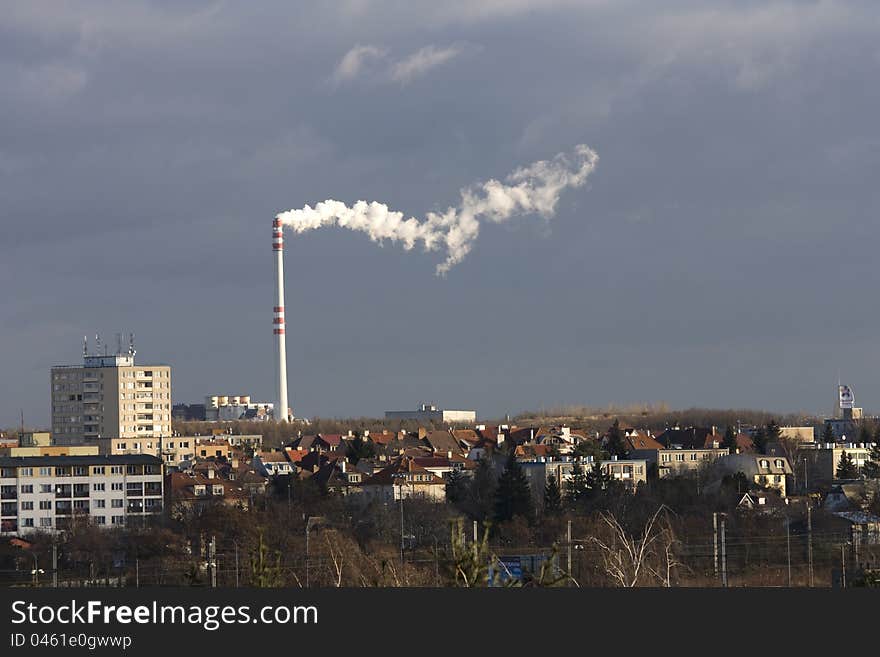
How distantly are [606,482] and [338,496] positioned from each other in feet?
36.2

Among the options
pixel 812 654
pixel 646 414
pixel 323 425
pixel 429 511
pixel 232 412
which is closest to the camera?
pixel 812 654

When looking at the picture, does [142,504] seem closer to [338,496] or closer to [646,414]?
[338,496]

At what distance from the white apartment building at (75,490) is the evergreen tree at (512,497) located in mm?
16337

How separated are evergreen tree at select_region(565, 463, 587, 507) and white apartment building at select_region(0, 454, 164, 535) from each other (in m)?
17.8

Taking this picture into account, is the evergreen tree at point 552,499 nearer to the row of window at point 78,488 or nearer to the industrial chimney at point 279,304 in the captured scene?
the row of window at point 78,488

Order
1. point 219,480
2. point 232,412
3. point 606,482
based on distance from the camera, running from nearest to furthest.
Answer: point 606,482 < point 219,480 < point 232,412

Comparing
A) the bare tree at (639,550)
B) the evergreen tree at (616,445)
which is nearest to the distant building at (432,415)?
the evergreen tree at (616,445)

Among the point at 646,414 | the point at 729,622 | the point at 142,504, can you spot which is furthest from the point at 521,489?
the point at 646,414

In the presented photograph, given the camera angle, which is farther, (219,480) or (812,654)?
(219,480)

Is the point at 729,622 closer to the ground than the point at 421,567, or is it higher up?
higher up

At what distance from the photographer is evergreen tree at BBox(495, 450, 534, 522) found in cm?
5762

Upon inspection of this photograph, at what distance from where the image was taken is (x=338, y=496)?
63.0m

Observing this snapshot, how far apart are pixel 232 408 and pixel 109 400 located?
49524 mm

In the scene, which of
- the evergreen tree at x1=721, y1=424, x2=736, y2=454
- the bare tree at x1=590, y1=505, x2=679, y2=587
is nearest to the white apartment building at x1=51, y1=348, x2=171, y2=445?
the evergreen tree at x1=721, y1=424, x2=736, y2=454
